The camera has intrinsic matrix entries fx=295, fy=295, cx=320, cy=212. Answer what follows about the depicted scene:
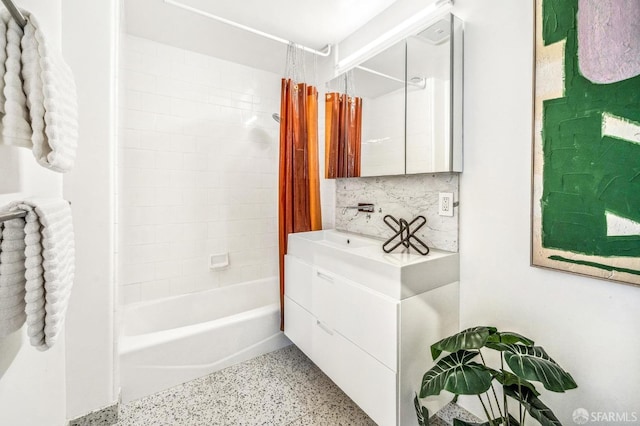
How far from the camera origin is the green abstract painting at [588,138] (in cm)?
104

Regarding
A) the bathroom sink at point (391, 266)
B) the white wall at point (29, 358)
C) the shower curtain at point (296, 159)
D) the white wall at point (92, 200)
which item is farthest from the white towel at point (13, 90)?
the shower curtain at point (296, 159)

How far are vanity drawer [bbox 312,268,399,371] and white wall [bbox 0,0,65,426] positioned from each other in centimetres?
126

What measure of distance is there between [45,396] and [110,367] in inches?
15.7

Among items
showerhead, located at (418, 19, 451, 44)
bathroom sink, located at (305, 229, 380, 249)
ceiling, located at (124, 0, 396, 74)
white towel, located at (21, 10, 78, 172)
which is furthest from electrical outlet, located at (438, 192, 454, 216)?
white towel, located at (21, 10, 78, 172)

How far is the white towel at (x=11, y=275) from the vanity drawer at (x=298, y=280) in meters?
1.43

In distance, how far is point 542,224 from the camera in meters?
1.26

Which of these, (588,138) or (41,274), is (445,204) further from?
(41,274)

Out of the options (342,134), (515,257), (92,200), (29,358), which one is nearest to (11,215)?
(29,358)

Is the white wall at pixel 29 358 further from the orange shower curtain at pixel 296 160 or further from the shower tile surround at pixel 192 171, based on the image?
the orange shower curtain at pixel 296 160

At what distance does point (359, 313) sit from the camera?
1507 mm

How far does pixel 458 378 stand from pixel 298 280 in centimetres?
119

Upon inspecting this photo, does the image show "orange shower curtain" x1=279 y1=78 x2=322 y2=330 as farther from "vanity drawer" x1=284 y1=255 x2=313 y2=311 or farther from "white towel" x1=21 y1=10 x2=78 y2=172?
"white towel" x1=21 y1=10 x2=78 y2=172

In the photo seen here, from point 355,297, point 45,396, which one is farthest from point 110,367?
point 355,297

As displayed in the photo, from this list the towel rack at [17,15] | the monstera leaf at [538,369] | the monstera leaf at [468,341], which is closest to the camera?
the towel rack at [17,15]
